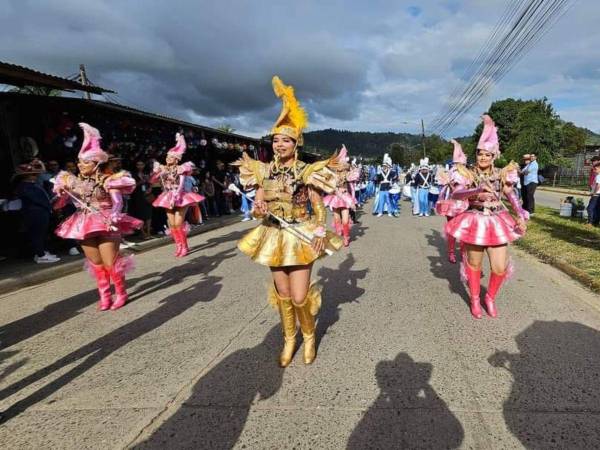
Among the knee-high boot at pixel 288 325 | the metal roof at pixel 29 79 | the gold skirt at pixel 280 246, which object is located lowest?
the knee-high boot at pixel 288 325

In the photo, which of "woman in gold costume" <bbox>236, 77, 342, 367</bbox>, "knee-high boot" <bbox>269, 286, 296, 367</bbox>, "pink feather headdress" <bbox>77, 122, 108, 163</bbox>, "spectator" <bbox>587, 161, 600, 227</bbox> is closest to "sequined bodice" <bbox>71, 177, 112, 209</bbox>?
"pink feather headdress" <bbox>77, 122, 108, 163</bbox>

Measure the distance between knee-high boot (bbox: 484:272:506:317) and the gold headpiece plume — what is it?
8.88 ft

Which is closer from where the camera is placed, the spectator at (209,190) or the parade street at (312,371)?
the parade street at (312,371)

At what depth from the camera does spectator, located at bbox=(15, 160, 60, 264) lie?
7.00 meters

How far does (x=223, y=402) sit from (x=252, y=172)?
6.31 feet

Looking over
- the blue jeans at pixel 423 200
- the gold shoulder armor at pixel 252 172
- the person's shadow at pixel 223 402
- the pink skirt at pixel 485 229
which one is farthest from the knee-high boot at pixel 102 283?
the blue jeans at pixel 423 200

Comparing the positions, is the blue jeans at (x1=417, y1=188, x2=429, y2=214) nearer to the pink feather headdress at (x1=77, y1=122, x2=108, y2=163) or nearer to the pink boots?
the pink boots

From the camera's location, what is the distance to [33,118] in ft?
29.3

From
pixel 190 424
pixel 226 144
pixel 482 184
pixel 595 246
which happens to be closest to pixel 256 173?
pixel 190 424

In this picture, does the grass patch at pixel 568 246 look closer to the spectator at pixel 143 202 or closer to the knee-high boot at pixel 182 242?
the knee-high boot at pixel 182 242

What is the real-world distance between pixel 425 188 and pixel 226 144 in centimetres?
900

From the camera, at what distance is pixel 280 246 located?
3039mm

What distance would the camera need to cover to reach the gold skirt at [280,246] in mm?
2971

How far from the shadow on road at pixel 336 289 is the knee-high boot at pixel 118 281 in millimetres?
2724
